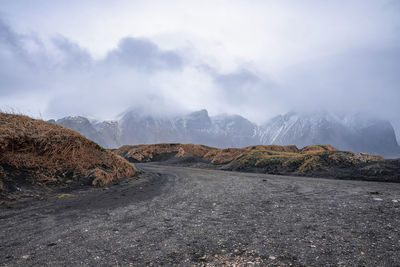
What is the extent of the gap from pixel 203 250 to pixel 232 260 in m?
0.66

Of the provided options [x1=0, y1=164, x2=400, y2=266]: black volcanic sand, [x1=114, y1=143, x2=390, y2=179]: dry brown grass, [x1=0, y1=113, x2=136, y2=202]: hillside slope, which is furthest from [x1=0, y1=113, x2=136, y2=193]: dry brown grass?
[x1=114, y1=143, x2=390, y2=179]: dry brown grass

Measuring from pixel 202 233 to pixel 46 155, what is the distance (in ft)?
37.7

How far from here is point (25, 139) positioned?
11.8m

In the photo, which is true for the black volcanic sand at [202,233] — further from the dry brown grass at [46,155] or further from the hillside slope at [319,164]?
the hillside slope at [319,164]

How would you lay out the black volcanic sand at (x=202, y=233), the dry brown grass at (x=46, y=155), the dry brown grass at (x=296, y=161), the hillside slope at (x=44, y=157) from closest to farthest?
the black volcanic sand at (x=202, y=233) → the hillside slope at (x=44, y=157) → the dry brown grass at (x=46, y=155) → the dry brown grass at (x=296, y=161)

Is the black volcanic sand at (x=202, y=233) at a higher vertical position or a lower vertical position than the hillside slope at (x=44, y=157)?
lower

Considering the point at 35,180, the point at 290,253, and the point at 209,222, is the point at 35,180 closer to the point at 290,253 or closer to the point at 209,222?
the point at 209,222

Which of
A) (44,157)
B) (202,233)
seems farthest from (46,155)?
(202,233)

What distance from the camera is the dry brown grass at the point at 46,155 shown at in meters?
10.6

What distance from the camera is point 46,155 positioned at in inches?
484

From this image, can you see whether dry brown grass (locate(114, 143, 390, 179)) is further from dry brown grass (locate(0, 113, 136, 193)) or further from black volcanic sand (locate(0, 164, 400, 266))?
dry brown grass (locate(0, 113, 136, 193))

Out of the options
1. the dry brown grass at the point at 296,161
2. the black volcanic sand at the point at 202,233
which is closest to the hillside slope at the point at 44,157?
the black volcanic sand at the point at 202,233

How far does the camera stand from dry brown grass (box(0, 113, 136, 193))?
10.6 m

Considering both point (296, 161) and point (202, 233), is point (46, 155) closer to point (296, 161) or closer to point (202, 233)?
point (202, 233)
